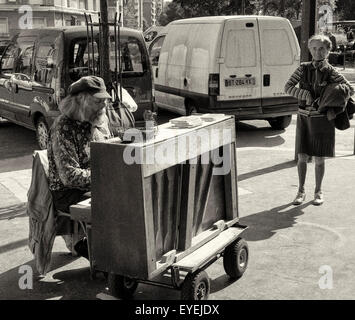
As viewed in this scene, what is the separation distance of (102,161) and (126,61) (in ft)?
18.9

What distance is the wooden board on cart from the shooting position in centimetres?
352

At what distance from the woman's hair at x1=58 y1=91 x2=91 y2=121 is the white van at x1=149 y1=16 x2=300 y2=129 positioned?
5.79m

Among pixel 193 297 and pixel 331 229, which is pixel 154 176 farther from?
pixel 331 229

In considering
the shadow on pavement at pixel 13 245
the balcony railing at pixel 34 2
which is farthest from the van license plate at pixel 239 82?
the balcony railing at pixel 34 2

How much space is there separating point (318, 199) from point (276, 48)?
446cm

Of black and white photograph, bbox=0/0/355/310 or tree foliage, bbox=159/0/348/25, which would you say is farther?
tree foliage, bbox=159/0/348/25

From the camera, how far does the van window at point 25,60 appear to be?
9.41m

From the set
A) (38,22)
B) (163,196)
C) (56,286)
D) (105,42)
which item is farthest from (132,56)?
(38,22)

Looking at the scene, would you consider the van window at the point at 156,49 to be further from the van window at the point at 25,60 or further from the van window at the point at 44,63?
the van window at the point at 44,63

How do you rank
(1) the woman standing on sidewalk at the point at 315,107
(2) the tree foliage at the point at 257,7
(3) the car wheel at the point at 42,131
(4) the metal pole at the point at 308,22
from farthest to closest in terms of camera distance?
(2) the tree foliage at the point at 257,7, (3) the car wheel at the point at 42,131, (4) the metal pole at the point at 308,22, (1) the woman standing on sidewalk at the point at 315,107

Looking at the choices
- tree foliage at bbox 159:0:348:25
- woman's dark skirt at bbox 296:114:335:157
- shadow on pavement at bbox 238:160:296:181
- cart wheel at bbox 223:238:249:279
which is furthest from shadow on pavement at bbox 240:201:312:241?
tree foliage at bbox 159:0:348:25

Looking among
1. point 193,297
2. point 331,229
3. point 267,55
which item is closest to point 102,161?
point 193,297

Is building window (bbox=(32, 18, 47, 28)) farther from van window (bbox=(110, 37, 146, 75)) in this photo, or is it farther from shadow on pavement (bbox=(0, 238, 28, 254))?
shadow on pavement (bbox=(0, 238, 28, 254))
